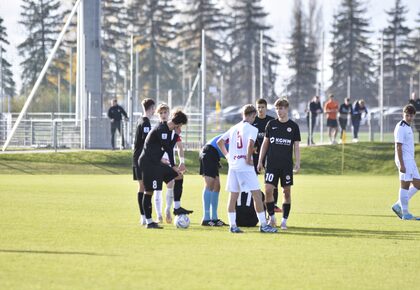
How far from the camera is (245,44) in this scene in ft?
314

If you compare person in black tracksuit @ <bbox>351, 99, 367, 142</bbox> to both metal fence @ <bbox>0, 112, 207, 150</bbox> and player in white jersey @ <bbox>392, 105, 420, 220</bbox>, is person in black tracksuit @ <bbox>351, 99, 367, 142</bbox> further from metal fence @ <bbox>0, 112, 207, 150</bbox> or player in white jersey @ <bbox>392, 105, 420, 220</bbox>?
player in white jersey @ <bbox>392, 105, 420, 220</bbox>

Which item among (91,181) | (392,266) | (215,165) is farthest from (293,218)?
(91,181)

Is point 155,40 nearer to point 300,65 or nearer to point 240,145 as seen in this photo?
point 300,65

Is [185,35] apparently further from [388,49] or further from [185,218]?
[185,218]

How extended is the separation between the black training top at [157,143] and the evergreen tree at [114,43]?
64937 millimetres

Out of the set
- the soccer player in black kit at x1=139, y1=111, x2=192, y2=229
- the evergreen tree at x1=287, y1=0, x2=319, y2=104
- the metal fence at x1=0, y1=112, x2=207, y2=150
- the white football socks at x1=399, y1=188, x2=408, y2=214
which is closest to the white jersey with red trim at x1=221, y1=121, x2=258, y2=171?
the soccer player in black kit at x1=139, y1=111, x2=192, y2=229

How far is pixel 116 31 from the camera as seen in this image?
85875 millimetres

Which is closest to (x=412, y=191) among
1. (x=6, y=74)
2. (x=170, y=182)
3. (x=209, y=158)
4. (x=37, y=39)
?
(x=209, y=158)

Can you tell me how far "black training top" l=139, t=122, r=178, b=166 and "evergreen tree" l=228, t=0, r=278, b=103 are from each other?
76718 mm

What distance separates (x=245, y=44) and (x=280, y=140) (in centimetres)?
8064

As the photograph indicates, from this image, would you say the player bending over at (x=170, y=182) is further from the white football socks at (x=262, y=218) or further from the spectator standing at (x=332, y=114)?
the spectator standing at (x=332, y=114)

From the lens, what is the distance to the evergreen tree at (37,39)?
231 ft

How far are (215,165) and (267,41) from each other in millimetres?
78931

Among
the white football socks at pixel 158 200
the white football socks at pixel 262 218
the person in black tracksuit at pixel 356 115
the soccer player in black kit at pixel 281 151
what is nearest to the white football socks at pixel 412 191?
the soccer player in black kit at pixel 281 151
